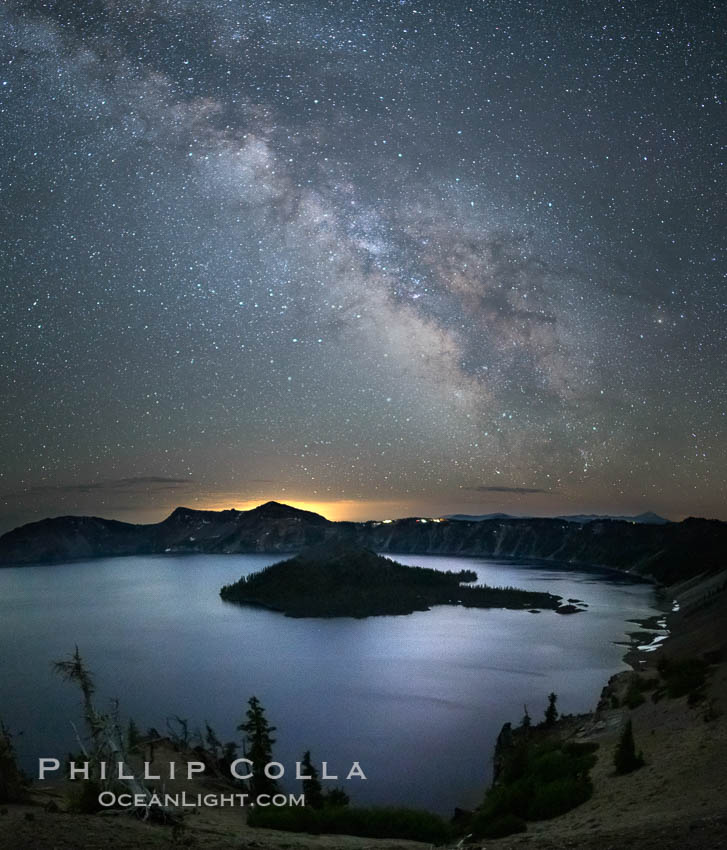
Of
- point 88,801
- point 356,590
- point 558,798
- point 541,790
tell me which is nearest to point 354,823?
point 541,790

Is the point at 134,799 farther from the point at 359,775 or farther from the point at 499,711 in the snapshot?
the point at 499,711

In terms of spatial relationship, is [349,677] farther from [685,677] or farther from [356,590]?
[356,590]

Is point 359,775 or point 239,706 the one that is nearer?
point 359,775

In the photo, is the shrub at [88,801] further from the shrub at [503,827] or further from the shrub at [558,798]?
the shrub at [558,798]

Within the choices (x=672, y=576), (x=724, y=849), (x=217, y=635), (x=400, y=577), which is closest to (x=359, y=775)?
(x=724, y=849)

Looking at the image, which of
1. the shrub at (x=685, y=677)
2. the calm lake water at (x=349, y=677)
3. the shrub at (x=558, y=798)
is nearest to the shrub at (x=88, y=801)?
the shrub at (x=558, y=798)
